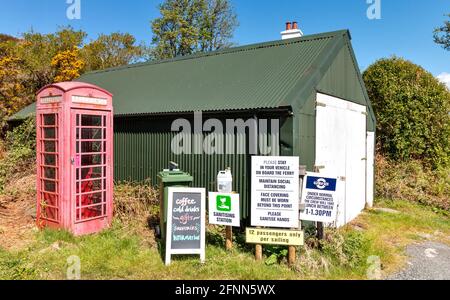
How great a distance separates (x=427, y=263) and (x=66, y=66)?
22885 millimetres

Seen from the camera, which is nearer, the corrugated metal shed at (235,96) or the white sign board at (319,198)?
the white sign board at (319,198)

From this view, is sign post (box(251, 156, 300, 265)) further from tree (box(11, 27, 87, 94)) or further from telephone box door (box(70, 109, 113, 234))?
tree (box(11, 27, 87, 94))

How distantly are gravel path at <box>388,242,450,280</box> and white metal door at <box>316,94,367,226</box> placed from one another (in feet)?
6.80

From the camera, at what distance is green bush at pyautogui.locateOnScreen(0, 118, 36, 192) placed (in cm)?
1274

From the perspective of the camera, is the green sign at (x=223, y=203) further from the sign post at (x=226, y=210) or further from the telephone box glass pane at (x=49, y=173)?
the telephone box glass pane at (x=49, y=173)

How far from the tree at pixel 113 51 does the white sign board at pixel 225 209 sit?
81.8ft

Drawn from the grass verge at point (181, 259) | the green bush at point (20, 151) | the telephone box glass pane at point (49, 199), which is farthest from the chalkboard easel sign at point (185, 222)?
the green bush at point (20, 151)

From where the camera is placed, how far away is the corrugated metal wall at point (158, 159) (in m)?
8.52

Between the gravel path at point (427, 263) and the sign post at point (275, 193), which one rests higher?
the sign post at point (275, 193)

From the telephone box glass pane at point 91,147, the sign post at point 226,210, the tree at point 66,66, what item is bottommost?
the sign post at point 226,210

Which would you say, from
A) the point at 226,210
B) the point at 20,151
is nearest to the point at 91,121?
the point at 226,210

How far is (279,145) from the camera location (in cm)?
791

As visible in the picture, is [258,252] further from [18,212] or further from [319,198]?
[18,212]
